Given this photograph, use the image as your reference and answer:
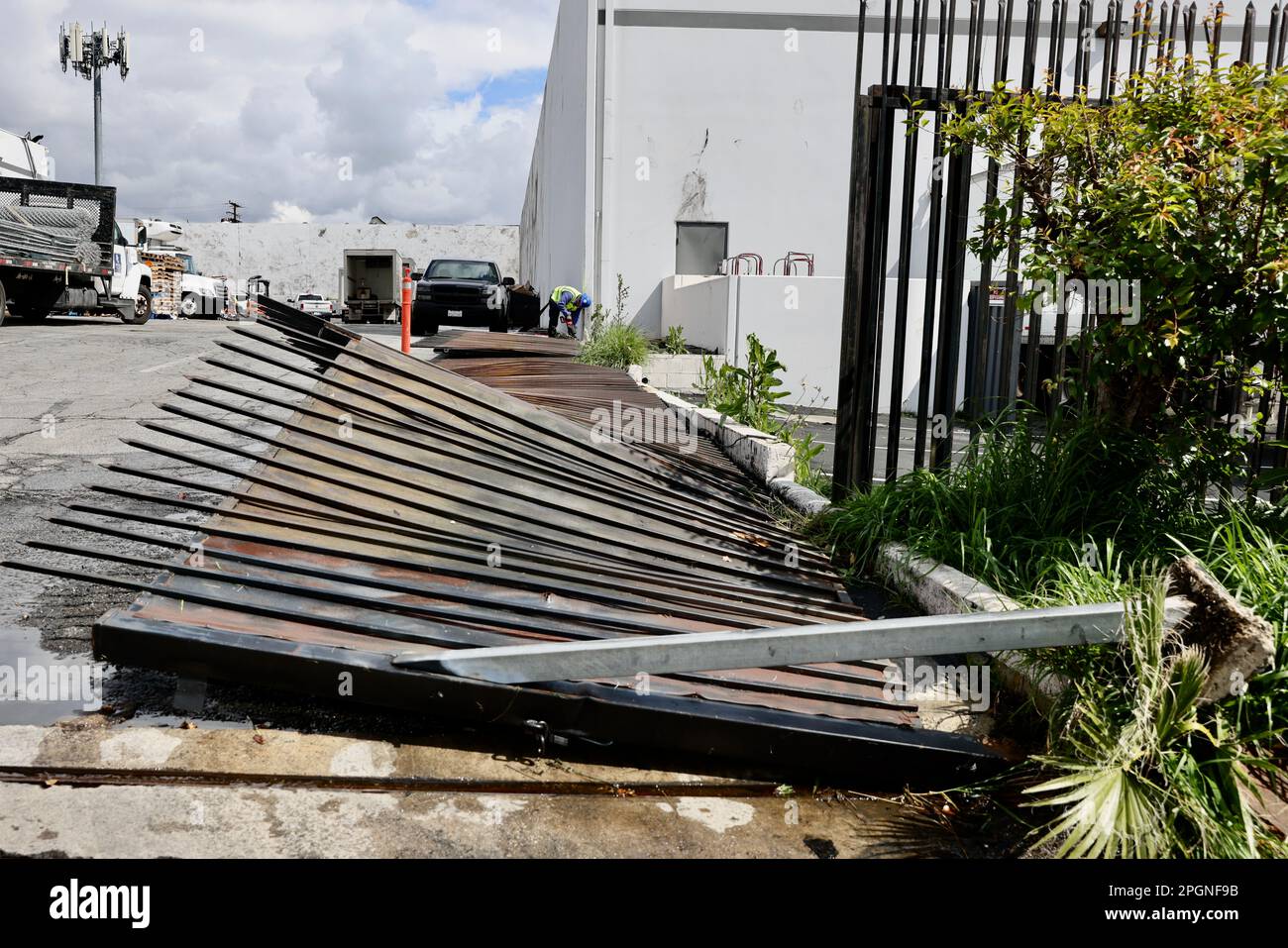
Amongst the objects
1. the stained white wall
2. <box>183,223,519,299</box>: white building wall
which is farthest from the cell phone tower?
the stained white wall

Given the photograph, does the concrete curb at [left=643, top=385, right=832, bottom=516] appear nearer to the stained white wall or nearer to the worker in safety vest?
the stained white wall

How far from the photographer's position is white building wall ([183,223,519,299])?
4306 cm

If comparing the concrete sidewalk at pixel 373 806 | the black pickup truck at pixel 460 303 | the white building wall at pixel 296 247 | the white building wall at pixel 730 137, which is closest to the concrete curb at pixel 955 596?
the concrete sidewalk at pixel 373 806

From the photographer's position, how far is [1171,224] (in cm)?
291

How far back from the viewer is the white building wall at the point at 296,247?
141 ft

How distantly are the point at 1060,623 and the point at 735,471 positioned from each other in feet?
11.9

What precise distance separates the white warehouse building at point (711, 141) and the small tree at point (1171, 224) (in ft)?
36.4

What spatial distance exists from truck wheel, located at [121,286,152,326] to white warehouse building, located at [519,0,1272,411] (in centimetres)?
1062

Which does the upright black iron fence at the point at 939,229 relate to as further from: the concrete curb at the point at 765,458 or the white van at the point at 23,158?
the white van at the point at 23,158

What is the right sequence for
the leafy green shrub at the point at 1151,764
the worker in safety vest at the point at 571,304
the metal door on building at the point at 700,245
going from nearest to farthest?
1. the leafy green shrub at the point at 1151,764
2. the worker in safety vest at the point at 571,304
3. the metal door on building at the point at 700,245

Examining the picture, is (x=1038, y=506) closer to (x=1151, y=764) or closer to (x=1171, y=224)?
(x=1171, y=224)

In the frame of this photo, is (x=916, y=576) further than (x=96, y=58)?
No

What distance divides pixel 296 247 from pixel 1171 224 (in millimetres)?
45264

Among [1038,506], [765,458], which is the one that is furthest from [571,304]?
[1038,506]
